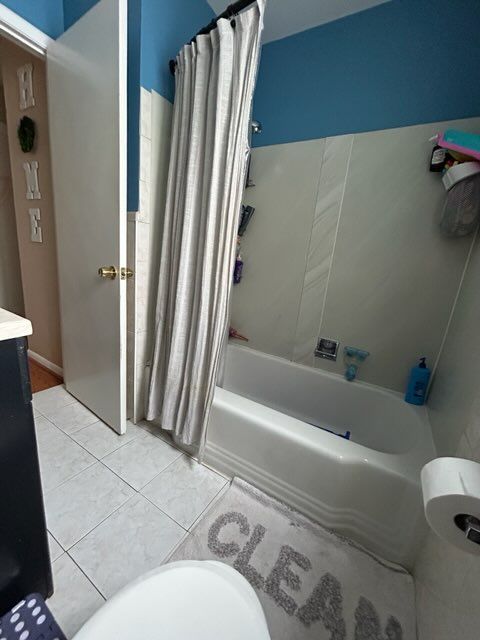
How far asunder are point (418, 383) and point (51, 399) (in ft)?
7.28

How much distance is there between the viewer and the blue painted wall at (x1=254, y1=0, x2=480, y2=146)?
1.13 metres

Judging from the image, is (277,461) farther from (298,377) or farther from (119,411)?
(119,411)

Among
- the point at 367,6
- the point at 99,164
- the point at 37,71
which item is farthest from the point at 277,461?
the point at 37,71

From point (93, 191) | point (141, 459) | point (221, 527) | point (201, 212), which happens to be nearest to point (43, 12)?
point (93, 191)

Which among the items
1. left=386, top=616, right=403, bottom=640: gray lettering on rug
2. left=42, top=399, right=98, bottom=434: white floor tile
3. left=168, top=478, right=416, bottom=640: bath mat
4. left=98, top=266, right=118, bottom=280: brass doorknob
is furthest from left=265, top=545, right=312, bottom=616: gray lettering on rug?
left=98, top=266, right=118, bottom=280: brass doorknob

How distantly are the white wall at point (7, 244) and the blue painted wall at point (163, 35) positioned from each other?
197 centimetres

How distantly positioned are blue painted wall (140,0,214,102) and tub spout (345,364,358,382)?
1.72 m

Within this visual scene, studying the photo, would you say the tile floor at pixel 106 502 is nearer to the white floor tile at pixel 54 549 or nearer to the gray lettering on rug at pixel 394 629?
the white floor tile at pixel 54 549

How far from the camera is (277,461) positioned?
Answer: 1.07 metres

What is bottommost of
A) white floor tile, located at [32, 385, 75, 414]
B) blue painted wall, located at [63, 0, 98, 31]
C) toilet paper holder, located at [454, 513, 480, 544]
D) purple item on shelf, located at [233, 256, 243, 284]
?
white floor tile, located at [32, 385, 75, 414]

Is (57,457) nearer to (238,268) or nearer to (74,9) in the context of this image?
(238,268)

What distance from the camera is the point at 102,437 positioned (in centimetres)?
138

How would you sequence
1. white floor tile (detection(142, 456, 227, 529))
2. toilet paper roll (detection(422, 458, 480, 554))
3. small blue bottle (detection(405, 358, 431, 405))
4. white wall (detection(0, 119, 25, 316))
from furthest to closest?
1. white wall (detection(0, 119, 25, 316))
2. small blue bottle (detection(405, 358, 431, 405))
3. white floor tile (detection(142, 456, 227, 529))
4. toilet paper roll (detection(422, 458, 480, 554))

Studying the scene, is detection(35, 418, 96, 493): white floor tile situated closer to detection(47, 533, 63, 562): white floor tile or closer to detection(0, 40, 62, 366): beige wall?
detection(47, 533, 63, 562): white floor tile
